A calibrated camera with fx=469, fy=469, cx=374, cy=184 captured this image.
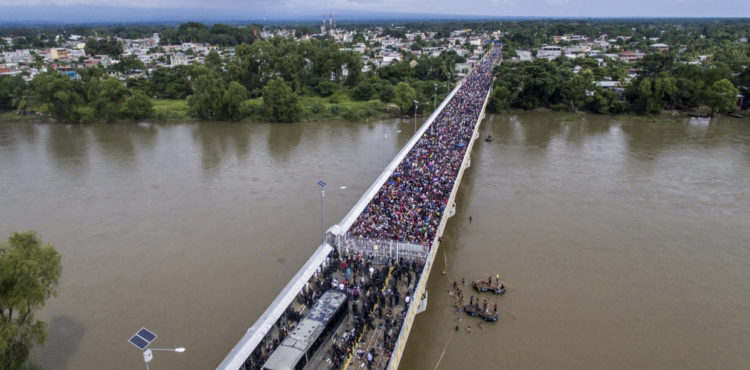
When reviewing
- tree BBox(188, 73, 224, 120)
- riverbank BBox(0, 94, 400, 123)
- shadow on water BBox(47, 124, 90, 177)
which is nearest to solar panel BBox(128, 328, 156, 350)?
shadow on water BBox(47, 124, 90, 177)

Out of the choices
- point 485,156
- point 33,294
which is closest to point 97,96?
point 485,156

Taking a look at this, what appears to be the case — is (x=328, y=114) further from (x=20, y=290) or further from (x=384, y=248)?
(x=20, y=290)

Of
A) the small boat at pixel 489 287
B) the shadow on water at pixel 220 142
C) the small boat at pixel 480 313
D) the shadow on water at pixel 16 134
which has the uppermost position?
the shadow on water at pixel 220 142

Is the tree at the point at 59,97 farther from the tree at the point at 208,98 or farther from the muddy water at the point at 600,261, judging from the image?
the muddy water at the point at 600,261

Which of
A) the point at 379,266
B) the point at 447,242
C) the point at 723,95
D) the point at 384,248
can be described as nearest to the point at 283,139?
the point at 447,242

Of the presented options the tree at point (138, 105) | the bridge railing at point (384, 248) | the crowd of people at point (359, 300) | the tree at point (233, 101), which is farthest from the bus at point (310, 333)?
the tree at point (138, 105)

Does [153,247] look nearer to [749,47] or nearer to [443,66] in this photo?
[443,66]
